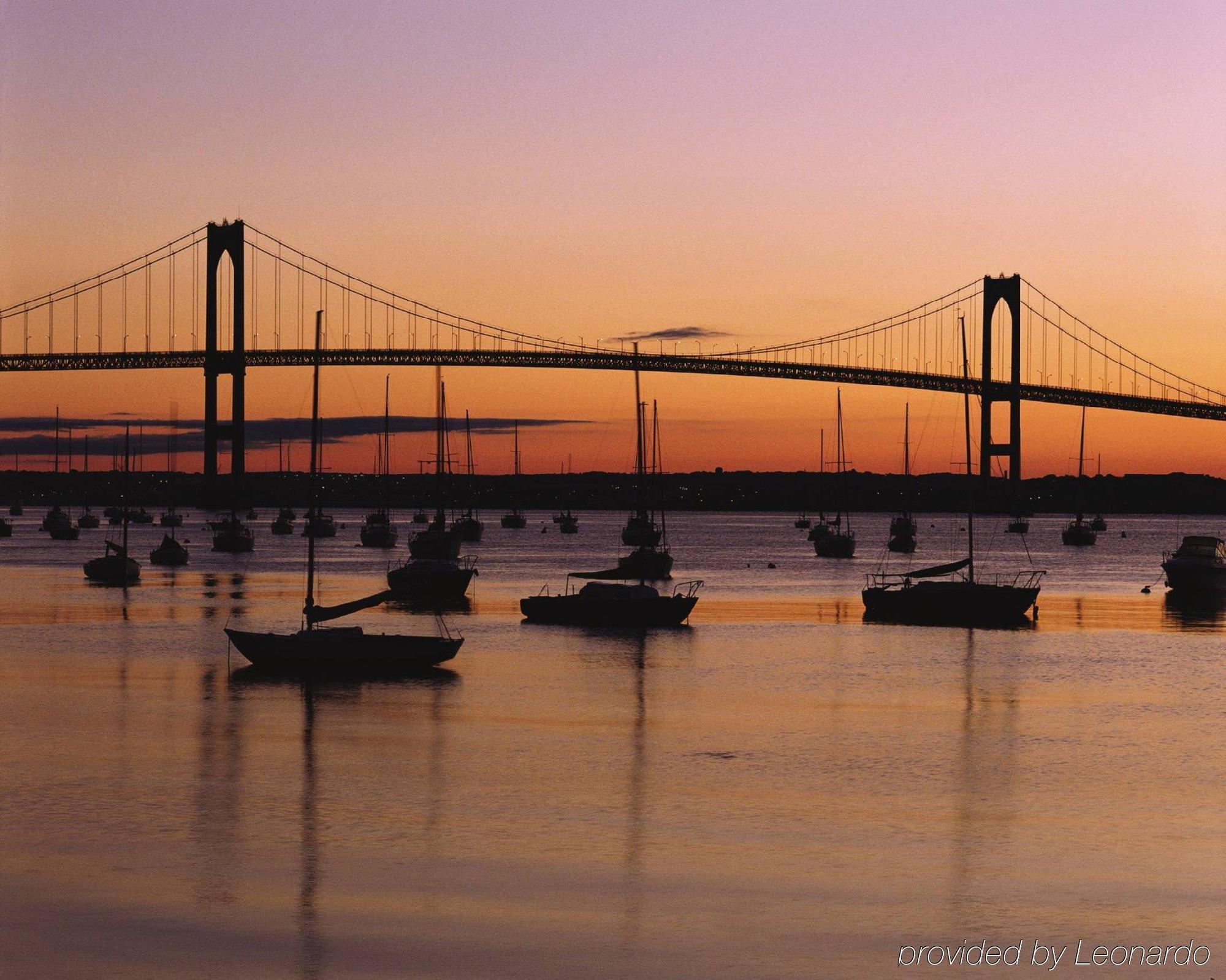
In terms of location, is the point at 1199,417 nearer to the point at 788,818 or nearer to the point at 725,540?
the point at 725,540

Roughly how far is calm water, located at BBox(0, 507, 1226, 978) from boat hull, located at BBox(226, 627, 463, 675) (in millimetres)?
800

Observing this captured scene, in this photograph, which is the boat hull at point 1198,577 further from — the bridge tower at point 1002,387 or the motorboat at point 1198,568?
the bridge tower at point 1002,387

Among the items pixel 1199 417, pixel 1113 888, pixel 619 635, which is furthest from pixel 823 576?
pixel 1113 888

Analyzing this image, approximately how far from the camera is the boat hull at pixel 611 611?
4225cm

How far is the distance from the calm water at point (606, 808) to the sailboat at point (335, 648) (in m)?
0.81

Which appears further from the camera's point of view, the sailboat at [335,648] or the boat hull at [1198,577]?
the boat hull at [1198,577]

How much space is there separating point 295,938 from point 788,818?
649 cm

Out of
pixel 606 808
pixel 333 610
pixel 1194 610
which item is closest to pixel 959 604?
pixel 1194 610

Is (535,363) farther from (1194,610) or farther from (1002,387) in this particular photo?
(1194,610)

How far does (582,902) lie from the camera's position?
13188 millimetres

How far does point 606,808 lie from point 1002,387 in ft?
350

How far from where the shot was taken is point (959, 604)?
45625mm

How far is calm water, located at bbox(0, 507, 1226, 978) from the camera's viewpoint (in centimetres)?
1217

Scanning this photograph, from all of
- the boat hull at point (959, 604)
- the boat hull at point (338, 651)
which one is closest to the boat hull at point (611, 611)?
the boat hull at point (959, 604)
